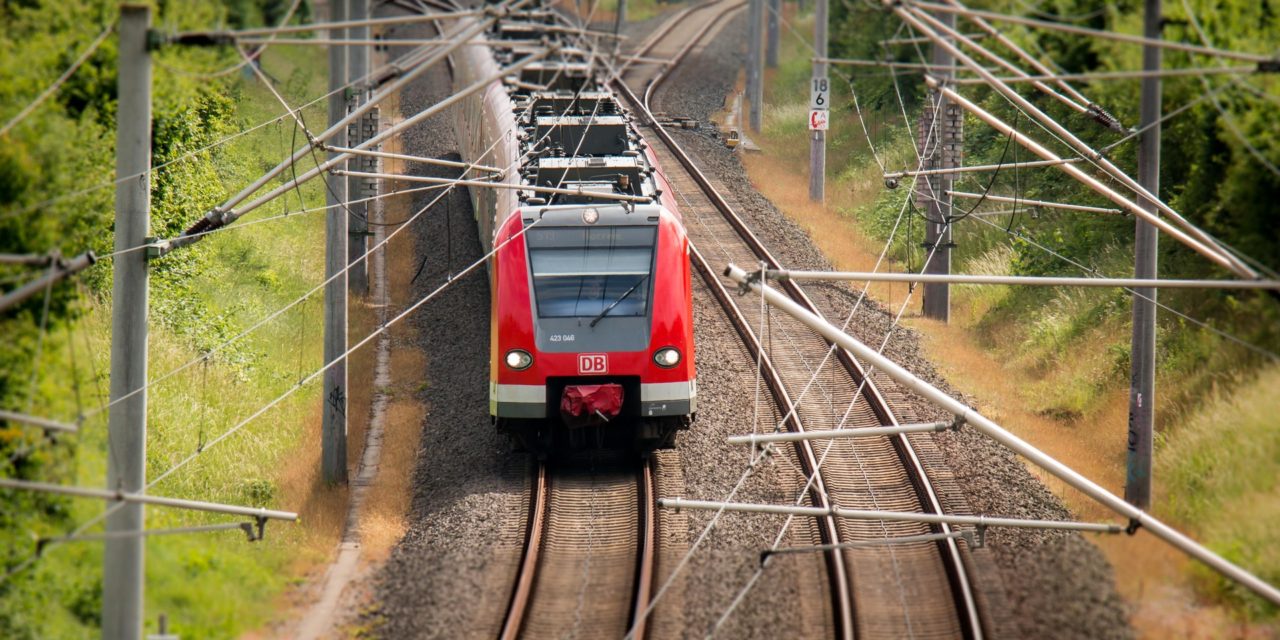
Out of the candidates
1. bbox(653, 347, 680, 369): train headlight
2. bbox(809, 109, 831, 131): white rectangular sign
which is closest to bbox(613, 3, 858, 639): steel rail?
bbox(653, 347, 680, 369): train headlight

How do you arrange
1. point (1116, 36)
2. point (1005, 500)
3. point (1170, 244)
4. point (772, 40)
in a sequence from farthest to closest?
point (772, 40), point (1170, 244), point (1005, 500), point (1116, 36)

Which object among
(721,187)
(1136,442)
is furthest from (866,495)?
(721,187)

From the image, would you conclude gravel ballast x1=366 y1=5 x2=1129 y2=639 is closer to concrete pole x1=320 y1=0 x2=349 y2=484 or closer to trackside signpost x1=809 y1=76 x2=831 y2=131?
concrete pole x1=320 y1=0 x2=349 y2=484

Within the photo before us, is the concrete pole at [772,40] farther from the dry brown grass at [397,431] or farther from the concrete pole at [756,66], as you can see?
the dry brown grass at [397,431]

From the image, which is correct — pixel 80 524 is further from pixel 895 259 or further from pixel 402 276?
pixel 895 259

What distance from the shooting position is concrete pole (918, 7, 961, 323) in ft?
74.7

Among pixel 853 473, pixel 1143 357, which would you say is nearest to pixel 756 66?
pixel 853 473

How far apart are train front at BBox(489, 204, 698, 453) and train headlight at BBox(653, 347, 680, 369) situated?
0.01m

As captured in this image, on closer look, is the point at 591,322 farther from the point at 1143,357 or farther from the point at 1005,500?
the point at 1143,357

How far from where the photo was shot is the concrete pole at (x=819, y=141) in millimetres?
28688

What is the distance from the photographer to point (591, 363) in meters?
16.0

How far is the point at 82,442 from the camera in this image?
37.6 ft

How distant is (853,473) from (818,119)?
1397 cm

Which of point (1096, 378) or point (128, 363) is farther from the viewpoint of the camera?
point (1096, 378)
